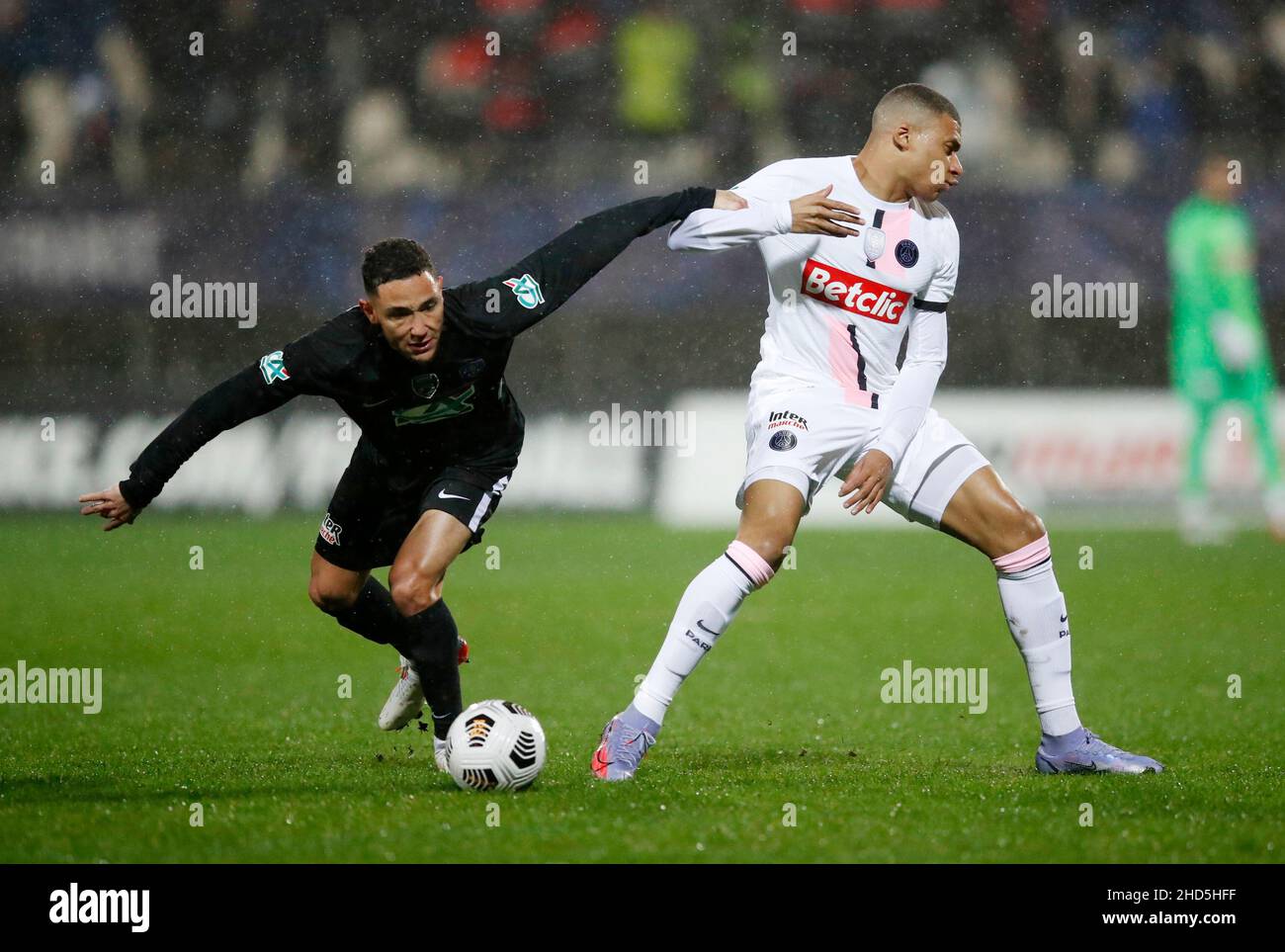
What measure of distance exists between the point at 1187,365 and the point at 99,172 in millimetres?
9493

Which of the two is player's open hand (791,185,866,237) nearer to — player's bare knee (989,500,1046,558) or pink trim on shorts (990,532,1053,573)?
player's bare knee (989,500,1046,558)

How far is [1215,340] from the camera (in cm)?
1236

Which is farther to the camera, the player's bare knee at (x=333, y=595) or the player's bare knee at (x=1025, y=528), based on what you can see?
the player's bare knee at (x=333, y=595)

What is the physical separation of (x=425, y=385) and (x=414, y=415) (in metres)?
0.15

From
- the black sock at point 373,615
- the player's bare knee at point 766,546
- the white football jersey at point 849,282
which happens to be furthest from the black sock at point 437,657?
the white football jersey at point 849,282

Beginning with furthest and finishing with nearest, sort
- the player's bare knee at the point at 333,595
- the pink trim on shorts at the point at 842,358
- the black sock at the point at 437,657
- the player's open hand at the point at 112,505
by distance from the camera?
the player's bare knee at the point at 333,595
the pink trim on shorts at the point at 842,358
the black sock at the point at 437,657
the player's open hand at the point at 112,505

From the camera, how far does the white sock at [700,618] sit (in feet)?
16.3

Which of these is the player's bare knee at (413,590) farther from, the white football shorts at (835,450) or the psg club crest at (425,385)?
the white football shorts at (835,450)

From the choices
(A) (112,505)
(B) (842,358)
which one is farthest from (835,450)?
(A) (112,505)

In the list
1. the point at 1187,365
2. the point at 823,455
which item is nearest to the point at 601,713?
the point at 823,455

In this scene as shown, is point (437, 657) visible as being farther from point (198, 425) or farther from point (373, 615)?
point (198, 425)

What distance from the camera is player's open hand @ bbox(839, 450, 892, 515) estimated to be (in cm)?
499

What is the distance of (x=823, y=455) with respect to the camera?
203 inches

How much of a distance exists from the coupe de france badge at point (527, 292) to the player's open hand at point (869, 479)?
114 centimetres
